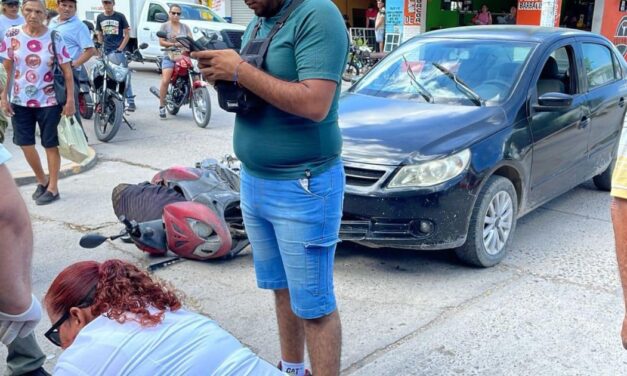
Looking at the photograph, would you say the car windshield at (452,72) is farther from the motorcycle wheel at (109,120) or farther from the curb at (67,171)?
the motorcycle wheel at (109,120)

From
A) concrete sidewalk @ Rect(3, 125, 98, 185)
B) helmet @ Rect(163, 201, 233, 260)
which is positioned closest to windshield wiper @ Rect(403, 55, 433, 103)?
helmet @ Rect(163, 201, 233, 260)

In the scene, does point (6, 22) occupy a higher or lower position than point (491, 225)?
higher

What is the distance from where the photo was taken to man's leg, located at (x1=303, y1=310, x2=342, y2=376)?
8.06ft

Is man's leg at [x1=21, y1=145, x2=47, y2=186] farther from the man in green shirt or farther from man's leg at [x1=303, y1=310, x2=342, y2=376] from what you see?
man's leg at [x1=303, y1=310, x2=342, y2=376]

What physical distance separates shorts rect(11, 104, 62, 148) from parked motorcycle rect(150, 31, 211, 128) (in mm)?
3872

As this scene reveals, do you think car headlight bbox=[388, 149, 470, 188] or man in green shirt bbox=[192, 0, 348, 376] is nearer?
man in green shirt bbox=[192, 0, 348, 376]

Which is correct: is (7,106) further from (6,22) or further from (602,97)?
(602,97)

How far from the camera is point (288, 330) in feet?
9.04

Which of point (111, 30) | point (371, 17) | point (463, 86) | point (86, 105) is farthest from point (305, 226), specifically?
point (371, 17)

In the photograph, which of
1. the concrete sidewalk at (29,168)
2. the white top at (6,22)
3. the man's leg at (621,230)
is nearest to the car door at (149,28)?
the white top at (6,22)

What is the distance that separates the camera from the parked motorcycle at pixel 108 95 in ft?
28.1

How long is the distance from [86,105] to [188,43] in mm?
8079

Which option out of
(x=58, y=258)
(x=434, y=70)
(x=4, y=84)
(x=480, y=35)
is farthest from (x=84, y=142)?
(x=480, y=35)

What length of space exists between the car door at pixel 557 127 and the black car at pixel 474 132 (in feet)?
0.04
